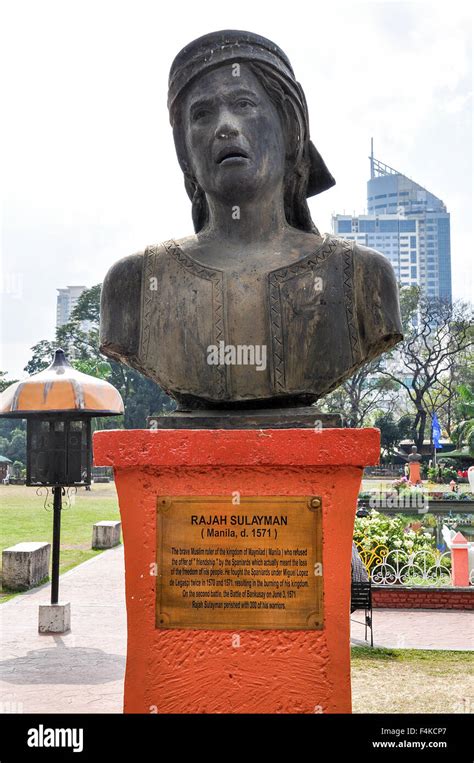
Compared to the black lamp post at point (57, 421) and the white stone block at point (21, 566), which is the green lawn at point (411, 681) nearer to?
the black lamp post at point (57, 421)

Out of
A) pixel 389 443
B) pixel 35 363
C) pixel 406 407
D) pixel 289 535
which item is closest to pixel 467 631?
pixel 289 535

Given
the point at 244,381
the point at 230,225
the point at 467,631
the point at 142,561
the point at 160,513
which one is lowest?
the point at 467,631

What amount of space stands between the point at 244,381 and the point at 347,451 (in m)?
0.54

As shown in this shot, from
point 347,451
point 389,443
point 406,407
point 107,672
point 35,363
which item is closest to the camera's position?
point 347,451

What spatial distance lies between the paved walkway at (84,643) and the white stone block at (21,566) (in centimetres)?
23

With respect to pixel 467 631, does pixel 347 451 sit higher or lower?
higher

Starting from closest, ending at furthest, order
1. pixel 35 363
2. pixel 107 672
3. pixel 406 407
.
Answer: pixel 107 672 → pixel 406 407 → pixel 35 363

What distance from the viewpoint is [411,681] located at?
20.1ft

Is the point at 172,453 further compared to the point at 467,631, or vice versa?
the point at 467,631

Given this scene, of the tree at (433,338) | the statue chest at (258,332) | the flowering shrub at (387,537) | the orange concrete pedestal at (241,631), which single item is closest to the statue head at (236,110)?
the statue chest at (258,332)

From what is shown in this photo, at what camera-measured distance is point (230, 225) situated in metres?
3.19

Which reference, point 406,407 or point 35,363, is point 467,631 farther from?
point 35,363

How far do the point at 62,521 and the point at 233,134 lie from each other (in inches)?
640

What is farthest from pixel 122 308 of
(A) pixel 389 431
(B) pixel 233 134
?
(A) pixel 389 431
